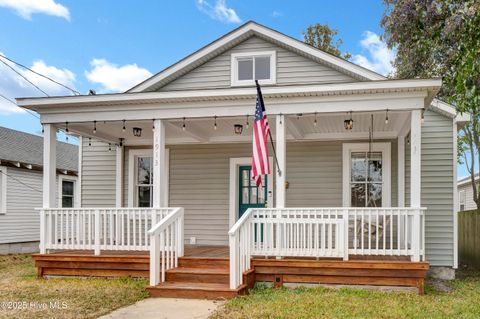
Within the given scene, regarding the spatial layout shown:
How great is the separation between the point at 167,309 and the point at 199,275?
123 centimetres

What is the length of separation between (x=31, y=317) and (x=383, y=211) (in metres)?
5.01

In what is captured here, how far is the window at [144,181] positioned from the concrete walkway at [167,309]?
4391mm

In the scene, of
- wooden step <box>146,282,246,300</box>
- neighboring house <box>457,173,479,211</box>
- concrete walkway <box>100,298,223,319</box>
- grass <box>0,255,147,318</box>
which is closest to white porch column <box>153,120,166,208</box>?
grass <box>0,255,147,318</box>

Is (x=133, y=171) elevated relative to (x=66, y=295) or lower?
elevated

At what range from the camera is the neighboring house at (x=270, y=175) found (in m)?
7.25

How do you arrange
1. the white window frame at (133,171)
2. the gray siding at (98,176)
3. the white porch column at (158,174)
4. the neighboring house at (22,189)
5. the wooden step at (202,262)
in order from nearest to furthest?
the wooden step at (202,262) < the white porch column at (158,174) < the white window frame at (133,171) < the gray siding at (98,176) < the neighboring house at (22,189)

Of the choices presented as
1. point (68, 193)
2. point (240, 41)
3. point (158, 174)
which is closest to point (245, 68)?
point (240, 41)

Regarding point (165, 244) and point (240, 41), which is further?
point (240, 41)

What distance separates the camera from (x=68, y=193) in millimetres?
17078

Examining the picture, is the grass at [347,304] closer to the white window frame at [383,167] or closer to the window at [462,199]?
the white window frame at [383,167]

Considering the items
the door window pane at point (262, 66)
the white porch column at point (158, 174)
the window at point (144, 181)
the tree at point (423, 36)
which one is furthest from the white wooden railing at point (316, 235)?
the tree at point (423, 36)

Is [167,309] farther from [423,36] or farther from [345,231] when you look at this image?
[423,36]

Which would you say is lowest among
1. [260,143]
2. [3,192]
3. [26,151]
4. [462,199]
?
[462,199]

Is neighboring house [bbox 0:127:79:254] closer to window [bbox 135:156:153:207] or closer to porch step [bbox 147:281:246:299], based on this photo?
window [bbox 135:156:153:207]
